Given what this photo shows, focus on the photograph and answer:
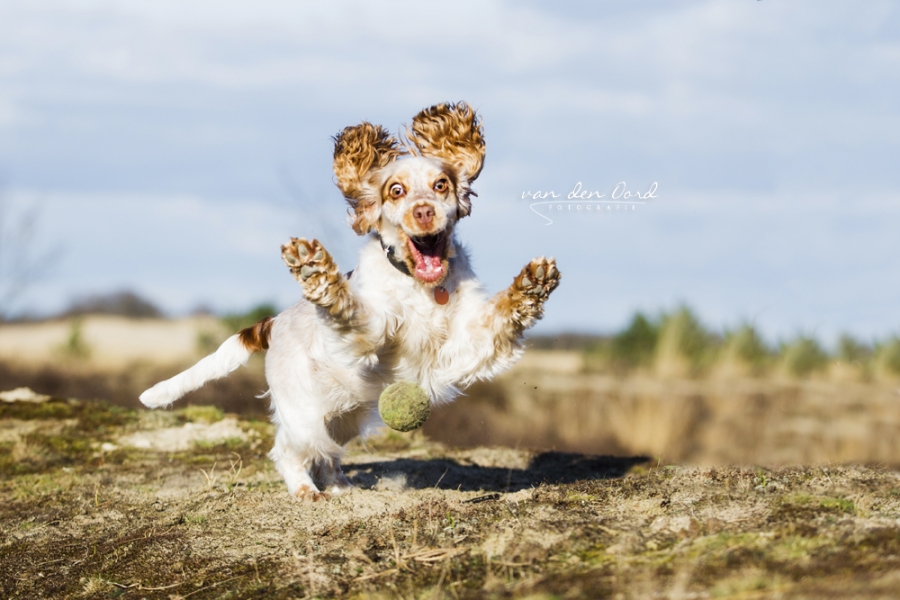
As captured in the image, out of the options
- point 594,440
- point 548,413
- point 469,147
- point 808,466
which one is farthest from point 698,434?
point 469,147

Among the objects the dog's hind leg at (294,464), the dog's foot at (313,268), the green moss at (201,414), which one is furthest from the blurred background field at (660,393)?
the dog's foot at (313,268)

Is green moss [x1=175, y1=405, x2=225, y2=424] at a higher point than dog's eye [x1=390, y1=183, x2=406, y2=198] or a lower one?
lower

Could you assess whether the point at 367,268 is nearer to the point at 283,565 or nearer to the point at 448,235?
the point at 448,235

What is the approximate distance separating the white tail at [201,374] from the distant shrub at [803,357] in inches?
337

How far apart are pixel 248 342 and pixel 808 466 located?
343cm

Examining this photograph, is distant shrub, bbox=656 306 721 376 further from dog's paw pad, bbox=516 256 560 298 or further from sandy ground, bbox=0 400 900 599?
dog's paw pad, bbox=516 256 560 298

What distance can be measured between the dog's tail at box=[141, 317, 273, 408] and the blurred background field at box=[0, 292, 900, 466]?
3568 millimetres

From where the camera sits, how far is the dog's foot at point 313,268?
4.24m

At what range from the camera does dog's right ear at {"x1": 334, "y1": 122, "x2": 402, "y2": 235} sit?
203 inches

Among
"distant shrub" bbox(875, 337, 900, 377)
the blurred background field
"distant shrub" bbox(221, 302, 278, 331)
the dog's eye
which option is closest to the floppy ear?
the dog's eye

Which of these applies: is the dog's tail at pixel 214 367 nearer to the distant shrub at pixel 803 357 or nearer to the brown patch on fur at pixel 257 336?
the brown patch on fur at pixel 257 336

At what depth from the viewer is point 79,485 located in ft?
22.2

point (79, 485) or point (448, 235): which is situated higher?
point (448, 235)

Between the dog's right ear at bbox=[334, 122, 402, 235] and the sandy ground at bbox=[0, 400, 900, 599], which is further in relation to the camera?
the dog's right ear at bbox=[334, 122, 402, 235]
